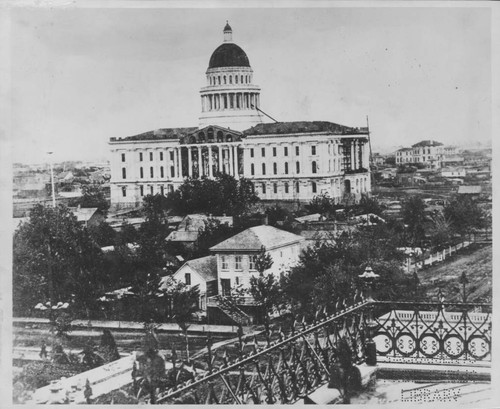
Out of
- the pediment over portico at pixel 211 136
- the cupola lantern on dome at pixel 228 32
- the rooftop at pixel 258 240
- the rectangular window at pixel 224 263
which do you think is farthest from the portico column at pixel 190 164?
the cupola lantern on dome at pixel 228 32

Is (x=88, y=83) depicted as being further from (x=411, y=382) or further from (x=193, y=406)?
(x=411, y=382)

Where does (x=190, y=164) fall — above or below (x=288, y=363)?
above

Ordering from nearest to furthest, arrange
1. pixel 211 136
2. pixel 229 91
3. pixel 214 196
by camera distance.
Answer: pixel 214 196 < pixel 211 136 < pixel 229 91

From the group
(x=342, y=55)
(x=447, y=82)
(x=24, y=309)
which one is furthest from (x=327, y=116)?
(x=24, y=309)

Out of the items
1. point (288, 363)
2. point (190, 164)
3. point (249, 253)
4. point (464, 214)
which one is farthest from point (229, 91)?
point (288, 363)

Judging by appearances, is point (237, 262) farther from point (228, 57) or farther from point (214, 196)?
point (228, 57)

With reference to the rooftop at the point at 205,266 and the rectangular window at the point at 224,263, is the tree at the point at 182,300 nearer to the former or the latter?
the rooftop at the point at 205,266
